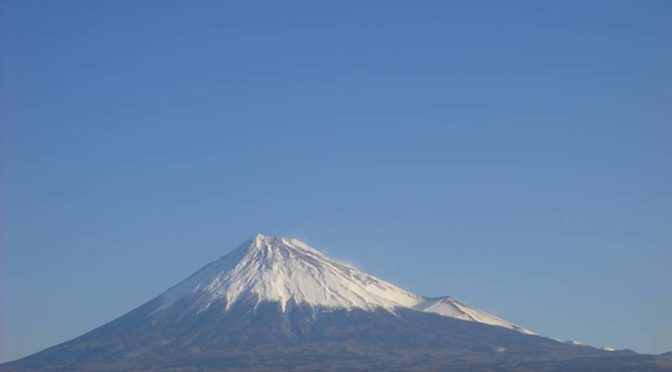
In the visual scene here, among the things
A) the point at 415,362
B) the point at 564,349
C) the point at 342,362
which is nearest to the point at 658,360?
the point at 564,349

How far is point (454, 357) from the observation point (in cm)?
18425

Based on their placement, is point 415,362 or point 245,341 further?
point 245,341

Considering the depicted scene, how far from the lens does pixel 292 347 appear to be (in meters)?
191

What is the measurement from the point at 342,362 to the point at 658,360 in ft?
158

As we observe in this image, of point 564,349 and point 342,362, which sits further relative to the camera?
point 564,349

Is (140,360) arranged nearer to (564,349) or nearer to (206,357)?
(206,357)

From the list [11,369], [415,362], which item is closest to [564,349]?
[415,362]

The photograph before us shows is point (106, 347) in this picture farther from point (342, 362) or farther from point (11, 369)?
point (342, 362)

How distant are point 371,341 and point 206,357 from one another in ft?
94.9

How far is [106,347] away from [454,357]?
59963 millimetres

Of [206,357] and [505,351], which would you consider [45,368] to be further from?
[505,351]

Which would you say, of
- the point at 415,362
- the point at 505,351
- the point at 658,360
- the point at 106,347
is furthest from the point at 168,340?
the point at 658,360

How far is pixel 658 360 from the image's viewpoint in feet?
579

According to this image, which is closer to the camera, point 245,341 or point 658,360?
point 658,360
